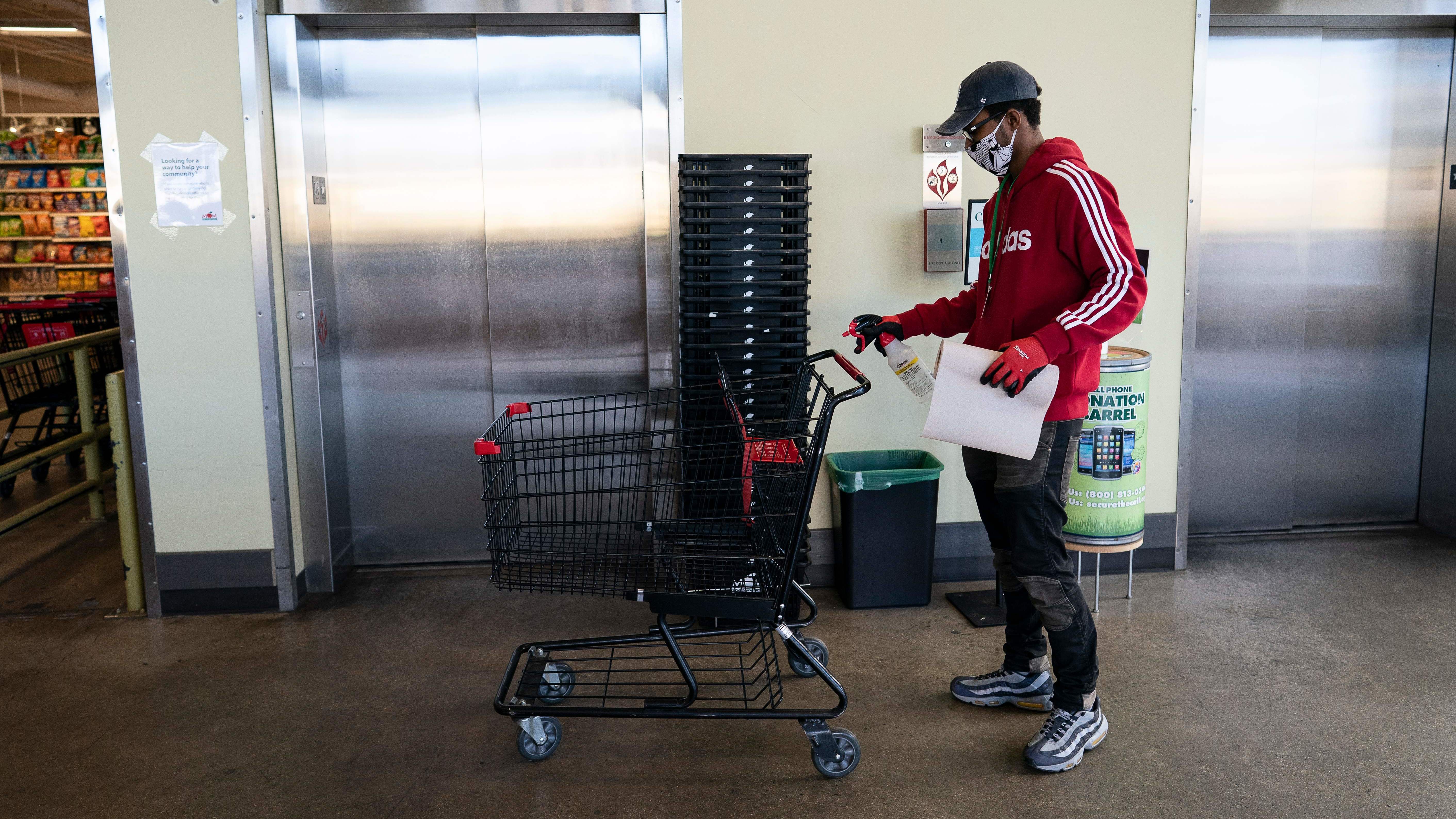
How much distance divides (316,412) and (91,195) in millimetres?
8533

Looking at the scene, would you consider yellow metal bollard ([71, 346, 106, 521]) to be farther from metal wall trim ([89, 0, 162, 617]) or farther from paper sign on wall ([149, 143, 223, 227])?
paper sign on wall ([149, 143, 223, 227])

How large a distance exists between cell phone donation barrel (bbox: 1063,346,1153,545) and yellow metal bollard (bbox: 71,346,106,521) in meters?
4.80

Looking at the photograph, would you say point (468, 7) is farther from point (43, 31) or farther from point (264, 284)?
point (43, 31)

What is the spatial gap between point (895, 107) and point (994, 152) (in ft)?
4.31

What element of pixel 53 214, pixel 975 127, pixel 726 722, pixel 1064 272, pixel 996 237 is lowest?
pixel 726 722

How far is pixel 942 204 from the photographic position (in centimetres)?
401

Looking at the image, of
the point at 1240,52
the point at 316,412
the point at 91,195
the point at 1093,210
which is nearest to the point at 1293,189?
the point at 1240,52

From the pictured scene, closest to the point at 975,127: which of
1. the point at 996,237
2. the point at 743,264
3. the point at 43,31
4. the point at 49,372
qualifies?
the point at 996,237

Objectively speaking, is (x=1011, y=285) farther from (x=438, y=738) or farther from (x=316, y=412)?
(x=316, y=412)

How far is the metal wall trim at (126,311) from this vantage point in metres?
3.62

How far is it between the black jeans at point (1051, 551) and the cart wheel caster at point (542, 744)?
139cm

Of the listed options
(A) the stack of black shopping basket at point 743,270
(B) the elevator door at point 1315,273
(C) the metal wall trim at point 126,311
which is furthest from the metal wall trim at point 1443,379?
(C) the metal wall trim at point 126,311

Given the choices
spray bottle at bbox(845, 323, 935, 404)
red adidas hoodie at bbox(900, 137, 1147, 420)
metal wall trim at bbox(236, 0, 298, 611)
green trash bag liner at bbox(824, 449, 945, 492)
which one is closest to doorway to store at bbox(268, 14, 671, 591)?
metal wall trim at bbox(236, 0, 298, 611)

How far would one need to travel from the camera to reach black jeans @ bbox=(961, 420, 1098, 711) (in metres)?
2.72
